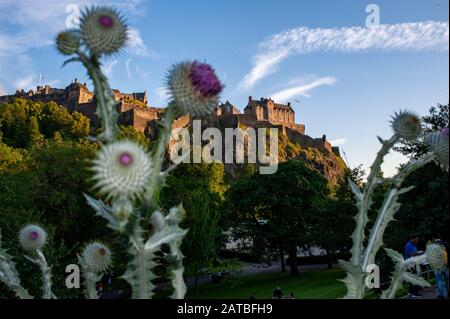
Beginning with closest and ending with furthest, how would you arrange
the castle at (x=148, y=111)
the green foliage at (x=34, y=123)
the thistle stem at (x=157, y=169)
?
the thistle stem at (x=157, y=169), the green foliage at (x=34, y=123), the castle at (x=148, y=111)

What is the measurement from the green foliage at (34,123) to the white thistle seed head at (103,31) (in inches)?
4353

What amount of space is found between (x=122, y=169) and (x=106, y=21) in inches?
74.5

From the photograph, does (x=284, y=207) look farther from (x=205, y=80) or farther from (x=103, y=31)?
(x=103, y=31)

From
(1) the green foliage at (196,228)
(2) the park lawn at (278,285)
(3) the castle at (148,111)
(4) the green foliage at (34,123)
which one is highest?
(3) the castle at (148,111)

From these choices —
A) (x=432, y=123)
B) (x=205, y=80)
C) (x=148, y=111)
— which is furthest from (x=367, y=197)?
(x=148, y=111)

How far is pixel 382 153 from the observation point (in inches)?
211

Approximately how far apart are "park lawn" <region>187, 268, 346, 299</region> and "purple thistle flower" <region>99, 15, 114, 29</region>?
92.6ft

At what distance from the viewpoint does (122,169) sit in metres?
3.84

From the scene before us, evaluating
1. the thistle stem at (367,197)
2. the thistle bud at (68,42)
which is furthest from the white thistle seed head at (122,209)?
the thistle stem at (367,197)

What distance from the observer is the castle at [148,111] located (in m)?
131

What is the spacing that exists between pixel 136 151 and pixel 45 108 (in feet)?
419

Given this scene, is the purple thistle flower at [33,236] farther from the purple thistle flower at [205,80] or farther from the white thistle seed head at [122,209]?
the purple thistle flower at [205,80]

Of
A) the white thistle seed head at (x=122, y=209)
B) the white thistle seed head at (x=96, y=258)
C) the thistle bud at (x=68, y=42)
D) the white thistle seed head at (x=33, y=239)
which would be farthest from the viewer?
the white thistle seed head at (x=33, y=239)

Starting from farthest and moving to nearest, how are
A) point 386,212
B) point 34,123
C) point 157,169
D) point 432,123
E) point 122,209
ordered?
point 34,123
point 432,123
point 386,212
point 157,169
point 122,209
